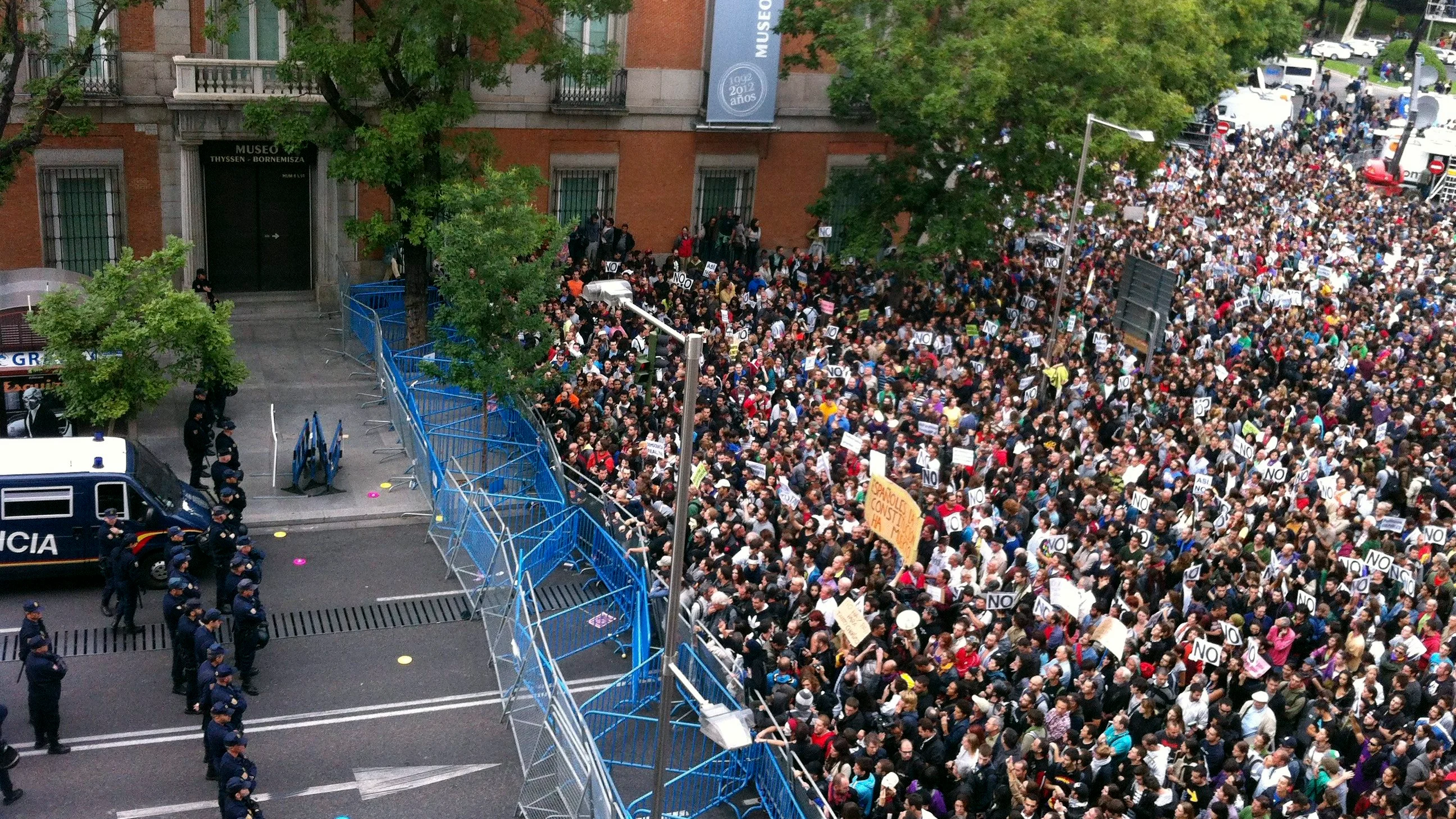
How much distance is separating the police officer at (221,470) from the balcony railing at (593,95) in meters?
12.3

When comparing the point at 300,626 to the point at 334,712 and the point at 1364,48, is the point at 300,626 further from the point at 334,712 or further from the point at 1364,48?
the point at 1364,48

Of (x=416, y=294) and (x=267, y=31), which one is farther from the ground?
(x=267, y=31)

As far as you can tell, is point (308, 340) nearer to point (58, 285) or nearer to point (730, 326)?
point (58, 285)

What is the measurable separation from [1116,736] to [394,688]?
28.0 feet

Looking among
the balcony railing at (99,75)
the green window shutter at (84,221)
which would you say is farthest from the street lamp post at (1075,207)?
the green window shutter at (84,221)

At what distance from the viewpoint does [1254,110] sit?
5250cm

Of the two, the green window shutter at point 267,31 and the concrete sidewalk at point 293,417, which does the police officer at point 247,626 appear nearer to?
the concrete sidewalk at point 293,417

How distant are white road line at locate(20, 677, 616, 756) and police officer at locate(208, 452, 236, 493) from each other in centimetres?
425

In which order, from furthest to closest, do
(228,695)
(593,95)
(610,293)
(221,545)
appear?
(593,95) < (221,545) < (228,695) < (610,293)

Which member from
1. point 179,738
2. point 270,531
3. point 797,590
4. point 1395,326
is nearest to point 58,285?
point 270,531

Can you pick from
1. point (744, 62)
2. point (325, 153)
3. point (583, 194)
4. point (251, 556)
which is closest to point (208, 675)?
point (251, 556)

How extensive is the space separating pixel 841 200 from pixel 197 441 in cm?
1738

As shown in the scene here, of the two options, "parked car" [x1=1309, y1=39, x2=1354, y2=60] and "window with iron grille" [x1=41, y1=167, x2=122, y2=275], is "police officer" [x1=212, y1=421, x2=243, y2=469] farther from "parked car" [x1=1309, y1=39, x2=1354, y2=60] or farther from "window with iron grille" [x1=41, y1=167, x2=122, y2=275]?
"parked car" [x1=1309, y1=39, x2=1354, y2=60]

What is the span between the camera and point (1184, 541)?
1844cm
